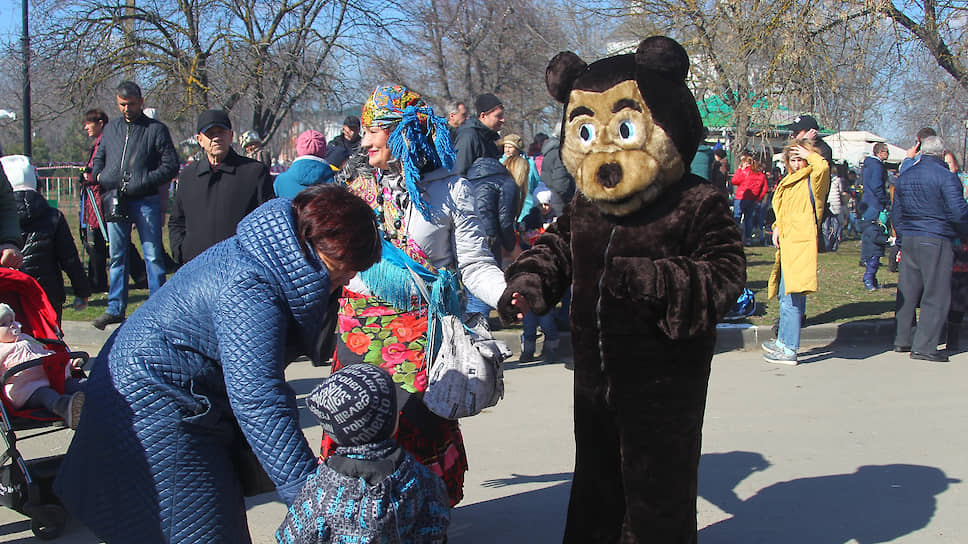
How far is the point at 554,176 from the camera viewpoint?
9906 millimetres

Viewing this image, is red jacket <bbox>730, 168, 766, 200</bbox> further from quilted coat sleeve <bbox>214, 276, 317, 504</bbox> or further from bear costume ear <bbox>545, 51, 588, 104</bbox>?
quilted coat sleeve <bbox>214, 276, 317, 504</bbox>

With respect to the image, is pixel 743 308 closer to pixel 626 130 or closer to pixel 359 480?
pixel 626 130

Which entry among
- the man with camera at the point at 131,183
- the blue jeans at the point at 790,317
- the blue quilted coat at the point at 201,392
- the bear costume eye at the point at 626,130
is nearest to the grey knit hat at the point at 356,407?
the blue quilted coat at the point at 201,392

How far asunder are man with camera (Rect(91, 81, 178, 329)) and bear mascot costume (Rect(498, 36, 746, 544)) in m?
5.83

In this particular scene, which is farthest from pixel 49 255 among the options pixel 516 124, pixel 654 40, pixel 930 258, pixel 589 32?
pixel 516 124

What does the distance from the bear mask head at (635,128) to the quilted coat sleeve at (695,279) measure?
0.69ft

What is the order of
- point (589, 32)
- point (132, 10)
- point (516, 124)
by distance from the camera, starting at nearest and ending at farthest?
1. point (132, 10)
2. point (589, 32)
3. point (516, 124)

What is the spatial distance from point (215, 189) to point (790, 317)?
15.8ft

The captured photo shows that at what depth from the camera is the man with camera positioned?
26.1 feet

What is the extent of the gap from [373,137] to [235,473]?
1.59 meters

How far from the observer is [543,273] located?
3.38 metres

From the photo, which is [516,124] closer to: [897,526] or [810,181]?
[810,181]

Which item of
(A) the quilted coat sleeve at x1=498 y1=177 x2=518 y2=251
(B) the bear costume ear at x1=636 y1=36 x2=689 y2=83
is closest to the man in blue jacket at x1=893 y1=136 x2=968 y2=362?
(A) the quilted coat sleeve at x1=498 y1=177 x2=518 y2=251

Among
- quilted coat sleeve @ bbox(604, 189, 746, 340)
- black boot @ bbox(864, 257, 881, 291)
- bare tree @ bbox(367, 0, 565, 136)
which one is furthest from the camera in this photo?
bare tree @ bbox(367, 0, 565, 136)
